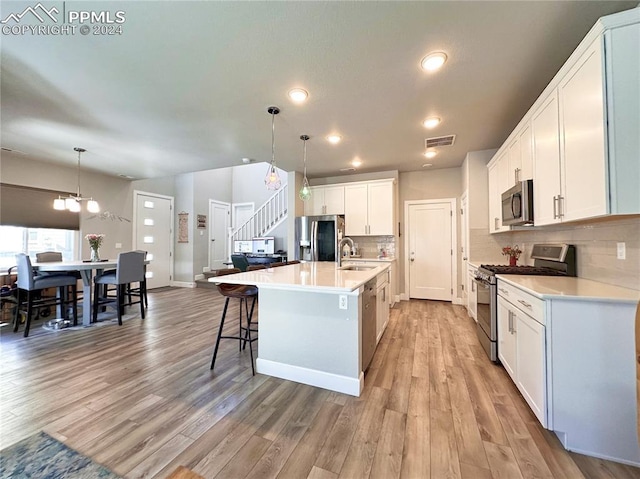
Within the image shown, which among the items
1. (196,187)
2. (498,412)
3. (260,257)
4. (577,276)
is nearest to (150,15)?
(498,412)

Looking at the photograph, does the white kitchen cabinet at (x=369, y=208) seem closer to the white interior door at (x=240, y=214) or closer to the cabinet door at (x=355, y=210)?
the cabinet door at (x=355, y=210)

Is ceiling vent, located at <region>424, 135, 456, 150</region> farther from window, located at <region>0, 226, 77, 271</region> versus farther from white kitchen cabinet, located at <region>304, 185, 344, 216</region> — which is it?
window, located at <region>0, 226, 77, 271</region>

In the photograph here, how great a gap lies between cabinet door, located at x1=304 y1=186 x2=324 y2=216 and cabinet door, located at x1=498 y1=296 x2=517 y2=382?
143 inches

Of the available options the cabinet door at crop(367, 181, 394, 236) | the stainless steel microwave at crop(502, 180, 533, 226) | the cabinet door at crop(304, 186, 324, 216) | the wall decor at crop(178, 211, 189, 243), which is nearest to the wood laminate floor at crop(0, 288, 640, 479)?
the stainless steel microwave at crop(502, 180, 533, 226)

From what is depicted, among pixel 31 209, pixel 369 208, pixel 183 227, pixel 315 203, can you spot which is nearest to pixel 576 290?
pixel 369 208

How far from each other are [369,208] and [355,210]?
282 mm

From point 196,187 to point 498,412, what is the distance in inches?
293

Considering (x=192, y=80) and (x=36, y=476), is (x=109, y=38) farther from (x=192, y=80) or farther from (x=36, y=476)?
(x=36, y=476)

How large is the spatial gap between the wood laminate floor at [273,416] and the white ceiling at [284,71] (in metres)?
2.66

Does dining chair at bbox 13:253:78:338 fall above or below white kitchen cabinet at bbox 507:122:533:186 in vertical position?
below

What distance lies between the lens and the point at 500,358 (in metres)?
2.45

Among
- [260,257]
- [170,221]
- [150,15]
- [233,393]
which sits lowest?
[233,393]

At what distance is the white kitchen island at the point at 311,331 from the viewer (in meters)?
2.05

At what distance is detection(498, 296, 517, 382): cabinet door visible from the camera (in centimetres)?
211
